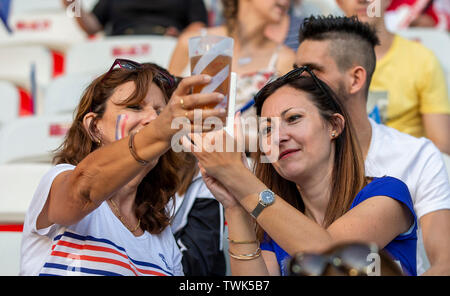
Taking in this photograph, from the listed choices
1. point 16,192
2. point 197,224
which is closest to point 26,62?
point 16,192

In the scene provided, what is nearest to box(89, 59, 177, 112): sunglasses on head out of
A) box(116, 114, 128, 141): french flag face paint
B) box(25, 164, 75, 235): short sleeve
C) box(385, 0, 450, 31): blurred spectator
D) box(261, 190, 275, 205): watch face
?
box(116, 114, 128, 141): french flag face paint

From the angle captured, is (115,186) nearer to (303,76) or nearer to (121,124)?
(121,124)

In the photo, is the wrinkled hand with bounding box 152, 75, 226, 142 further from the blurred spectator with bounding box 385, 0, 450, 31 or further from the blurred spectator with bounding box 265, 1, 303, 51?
the blurred spectator with bounding box 385, 0, 450, 31

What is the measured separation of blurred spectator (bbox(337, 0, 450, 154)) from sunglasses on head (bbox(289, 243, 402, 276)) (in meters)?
1.48

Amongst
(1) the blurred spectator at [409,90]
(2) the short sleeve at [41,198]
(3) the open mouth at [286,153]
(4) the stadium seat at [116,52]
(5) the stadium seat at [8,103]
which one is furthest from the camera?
(4) the stadium seat at [116,52]

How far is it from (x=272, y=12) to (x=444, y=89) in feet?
2.68

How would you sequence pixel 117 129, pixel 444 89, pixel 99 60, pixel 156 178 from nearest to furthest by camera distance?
1. pixel 117 129
2. pixel 156 178
3. pixel 444 89
4. pixel 99 60

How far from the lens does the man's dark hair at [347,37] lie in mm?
2047

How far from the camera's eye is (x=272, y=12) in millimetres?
2783

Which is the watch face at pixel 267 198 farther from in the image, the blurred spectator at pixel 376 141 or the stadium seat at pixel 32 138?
the stadium seat at pixel 32 138

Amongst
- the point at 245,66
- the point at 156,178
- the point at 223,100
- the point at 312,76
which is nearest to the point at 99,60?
the point at 245,66

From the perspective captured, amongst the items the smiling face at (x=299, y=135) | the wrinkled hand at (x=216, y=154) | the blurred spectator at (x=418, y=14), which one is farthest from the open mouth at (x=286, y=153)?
the blurred spectator at (x=418, y=14)

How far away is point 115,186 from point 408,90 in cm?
154
